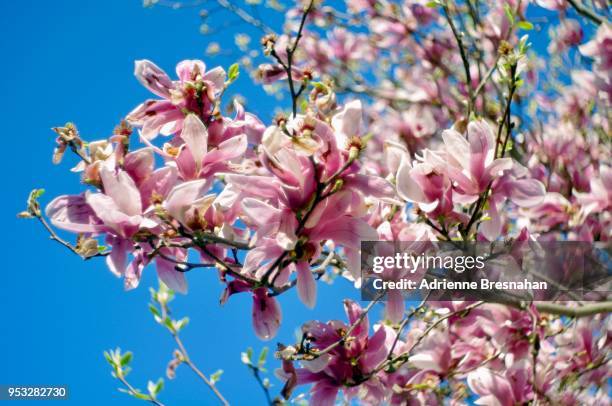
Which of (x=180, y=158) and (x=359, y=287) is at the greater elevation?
(x=180, y=158)

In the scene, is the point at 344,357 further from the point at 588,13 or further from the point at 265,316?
the point at 588,13

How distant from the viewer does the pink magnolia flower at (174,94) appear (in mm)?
1099

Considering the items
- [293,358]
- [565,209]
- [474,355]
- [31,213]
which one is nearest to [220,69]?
[31,213]

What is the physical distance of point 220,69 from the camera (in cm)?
112

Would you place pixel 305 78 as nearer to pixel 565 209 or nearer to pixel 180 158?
pixel 180 158

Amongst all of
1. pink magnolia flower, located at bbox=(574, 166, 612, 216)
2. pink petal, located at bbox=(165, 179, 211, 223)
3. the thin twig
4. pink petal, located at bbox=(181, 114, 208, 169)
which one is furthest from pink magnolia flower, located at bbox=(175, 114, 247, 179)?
the thin twig

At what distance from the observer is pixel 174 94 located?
1.10 metres

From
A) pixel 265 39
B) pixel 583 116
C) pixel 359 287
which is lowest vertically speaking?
pixel 359 287

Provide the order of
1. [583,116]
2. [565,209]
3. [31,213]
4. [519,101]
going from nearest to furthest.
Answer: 1. [31,213]
2. [565,209]
3. [519,101]
4. [583,116]

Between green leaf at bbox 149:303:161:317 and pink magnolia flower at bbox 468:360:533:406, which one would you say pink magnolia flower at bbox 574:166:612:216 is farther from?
green leaf at bbox 149:303:161:317

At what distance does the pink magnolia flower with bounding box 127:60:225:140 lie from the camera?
1.10m

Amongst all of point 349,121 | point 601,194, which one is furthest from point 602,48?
point 349,121

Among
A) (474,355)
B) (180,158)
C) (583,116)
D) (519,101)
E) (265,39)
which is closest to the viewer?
(180,158)

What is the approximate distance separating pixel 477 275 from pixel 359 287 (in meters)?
0.27
